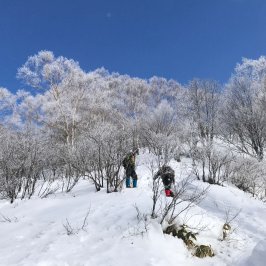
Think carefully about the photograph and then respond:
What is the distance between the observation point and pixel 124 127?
85.6 ft

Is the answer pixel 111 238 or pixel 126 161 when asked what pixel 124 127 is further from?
pixel 111 238

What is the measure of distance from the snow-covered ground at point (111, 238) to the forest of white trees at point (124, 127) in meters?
2.49

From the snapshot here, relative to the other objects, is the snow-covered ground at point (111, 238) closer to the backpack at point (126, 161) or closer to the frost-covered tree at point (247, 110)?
the backpack at point (126, 161)

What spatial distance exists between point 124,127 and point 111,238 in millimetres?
20046

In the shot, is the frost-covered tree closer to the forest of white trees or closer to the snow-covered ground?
the forest of white trees

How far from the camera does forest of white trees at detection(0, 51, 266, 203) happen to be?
11.6 meters

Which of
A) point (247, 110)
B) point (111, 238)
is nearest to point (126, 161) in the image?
point (111, 238)

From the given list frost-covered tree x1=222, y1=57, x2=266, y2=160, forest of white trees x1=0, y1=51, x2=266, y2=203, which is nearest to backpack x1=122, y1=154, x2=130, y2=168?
forest of white trees x1=0, y1=51, x2=266, y2=203

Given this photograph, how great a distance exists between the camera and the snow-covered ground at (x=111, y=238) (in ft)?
17.9

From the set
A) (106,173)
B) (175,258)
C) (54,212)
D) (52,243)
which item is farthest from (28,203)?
(175,258)

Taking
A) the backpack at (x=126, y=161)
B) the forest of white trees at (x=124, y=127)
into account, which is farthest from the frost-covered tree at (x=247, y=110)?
the backpack at (x=126, y=161)

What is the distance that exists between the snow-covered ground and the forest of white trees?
2.49m

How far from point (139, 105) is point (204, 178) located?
18188 millimetres

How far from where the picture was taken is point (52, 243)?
603cm
